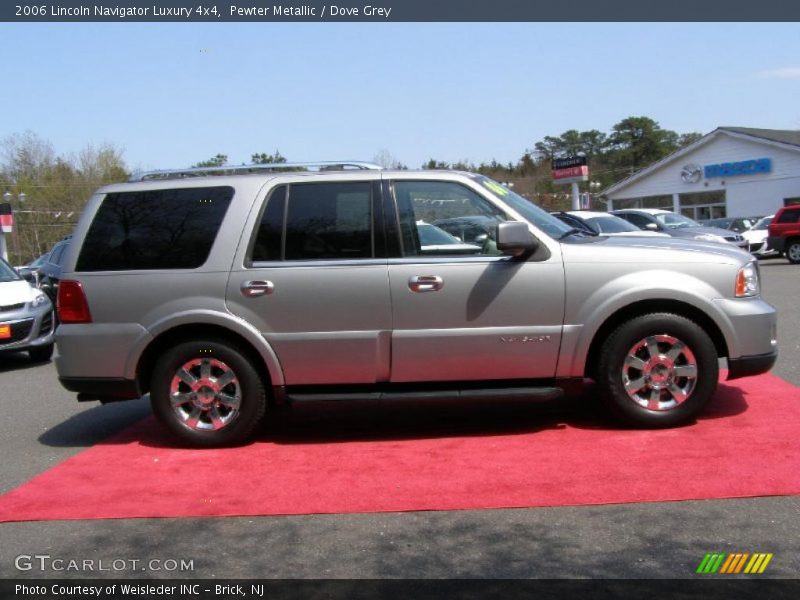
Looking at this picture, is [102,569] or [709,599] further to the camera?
[102,569]

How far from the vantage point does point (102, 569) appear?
14.2 ft

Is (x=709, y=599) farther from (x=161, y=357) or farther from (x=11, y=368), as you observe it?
(x=11, y=368)

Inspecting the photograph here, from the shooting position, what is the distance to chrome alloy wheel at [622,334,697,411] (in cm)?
616

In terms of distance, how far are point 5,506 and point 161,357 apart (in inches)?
59.4

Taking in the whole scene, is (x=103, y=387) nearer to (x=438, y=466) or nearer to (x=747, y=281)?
(x=438, y=466)

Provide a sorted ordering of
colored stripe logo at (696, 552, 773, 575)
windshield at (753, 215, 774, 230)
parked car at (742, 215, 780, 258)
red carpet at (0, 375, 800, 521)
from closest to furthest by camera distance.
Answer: colored stripe logo at (696, 552, 773, 575), red carpet at (0, 375, 800, 521), parked car at (742, 215, 780, 258), windshield at (753, 215, 774, 230)

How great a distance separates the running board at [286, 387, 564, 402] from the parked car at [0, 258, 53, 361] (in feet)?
19.4

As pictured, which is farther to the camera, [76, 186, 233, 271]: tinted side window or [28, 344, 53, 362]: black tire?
[28, 344, 53, 362]: black tire

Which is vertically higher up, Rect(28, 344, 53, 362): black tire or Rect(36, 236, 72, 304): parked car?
Rect(36, 236, 72, 304): parked car

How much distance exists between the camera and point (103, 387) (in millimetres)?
6520

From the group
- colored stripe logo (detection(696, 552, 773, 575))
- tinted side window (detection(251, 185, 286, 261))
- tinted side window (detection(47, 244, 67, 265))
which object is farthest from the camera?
tinted side window (detection(47, 244, 67, 265))

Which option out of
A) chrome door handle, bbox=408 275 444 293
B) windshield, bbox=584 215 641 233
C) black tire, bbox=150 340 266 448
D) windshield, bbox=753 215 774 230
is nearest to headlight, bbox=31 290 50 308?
black tire, bbox=150 340 266 448

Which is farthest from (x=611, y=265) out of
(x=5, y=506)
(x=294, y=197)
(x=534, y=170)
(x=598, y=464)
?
(x=534, y=170)

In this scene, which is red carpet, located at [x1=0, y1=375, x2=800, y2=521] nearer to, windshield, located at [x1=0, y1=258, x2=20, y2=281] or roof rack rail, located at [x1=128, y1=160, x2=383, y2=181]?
roof rack rail, located at [x1=128, y1=160, x2=383, y2=181]
